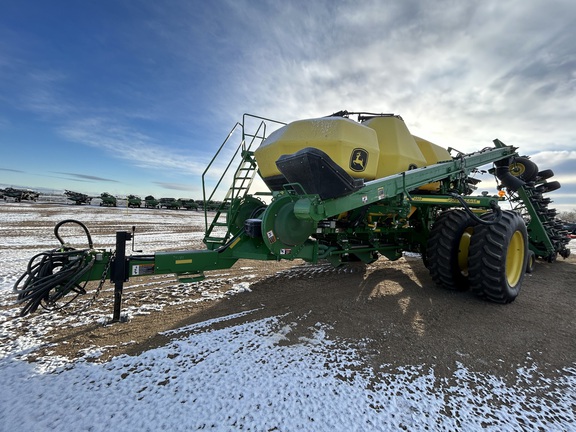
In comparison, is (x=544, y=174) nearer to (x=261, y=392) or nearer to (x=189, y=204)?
(x=261, y=392)

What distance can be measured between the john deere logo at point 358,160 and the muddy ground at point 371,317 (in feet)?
6.11

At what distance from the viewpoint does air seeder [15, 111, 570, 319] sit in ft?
9.87

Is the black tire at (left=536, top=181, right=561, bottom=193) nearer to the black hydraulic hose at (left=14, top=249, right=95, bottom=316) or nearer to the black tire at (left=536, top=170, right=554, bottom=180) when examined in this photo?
the black tire at (left=536, top=170, right=554, bottom=180)

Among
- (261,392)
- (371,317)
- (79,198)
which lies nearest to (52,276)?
(261,392)

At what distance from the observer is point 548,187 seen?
766cm

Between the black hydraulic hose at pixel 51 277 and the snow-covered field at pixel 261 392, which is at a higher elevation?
the black hydraulic hose at pixel 51 277

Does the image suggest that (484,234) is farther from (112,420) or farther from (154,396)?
(112,420)

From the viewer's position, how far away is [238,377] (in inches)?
89.7

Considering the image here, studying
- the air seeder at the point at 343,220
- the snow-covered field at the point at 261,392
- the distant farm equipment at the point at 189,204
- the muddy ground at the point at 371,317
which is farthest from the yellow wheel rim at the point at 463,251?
the distant farm equipment at the point at 189,204

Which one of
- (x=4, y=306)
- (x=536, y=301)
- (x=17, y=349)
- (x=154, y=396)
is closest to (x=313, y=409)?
(x=154, y=396)

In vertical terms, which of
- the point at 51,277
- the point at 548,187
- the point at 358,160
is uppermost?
the point at 548,187

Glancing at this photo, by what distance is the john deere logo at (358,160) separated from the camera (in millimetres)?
4109

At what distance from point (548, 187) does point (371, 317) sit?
7.30 meters

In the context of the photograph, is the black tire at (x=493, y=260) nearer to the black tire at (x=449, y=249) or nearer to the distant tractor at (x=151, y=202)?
the black tire at (x=449, y=249)
